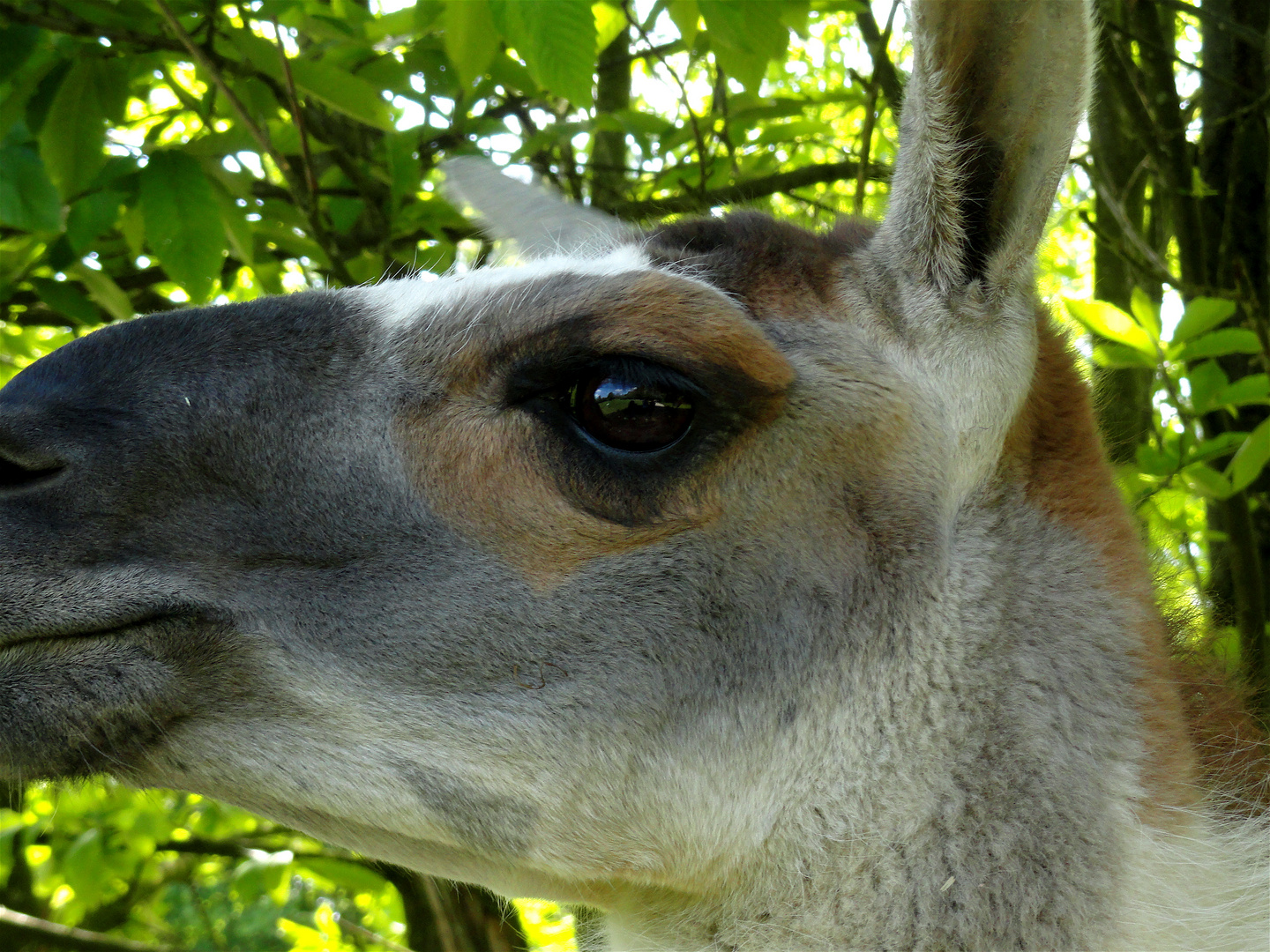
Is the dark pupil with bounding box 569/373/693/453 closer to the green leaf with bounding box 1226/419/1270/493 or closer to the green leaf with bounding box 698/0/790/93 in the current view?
the green leaf with bounding box 698/0/790/93

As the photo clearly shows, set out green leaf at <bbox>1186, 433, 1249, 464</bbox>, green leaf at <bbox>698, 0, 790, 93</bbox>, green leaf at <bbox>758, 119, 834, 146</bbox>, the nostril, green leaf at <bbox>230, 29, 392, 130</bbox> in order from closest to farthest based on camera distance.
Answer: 1. the nostril
2. green leaf at <bbox>698, 0, 790, 93</bbox>
3. green leaf at <bbox>230, 29, 392, 130</bbox>
4. green leaf at <bbox>1186, 433, 1249, 464</bbox>
5. green leaf at <bbox>758, 119, 834, 146</bbox>

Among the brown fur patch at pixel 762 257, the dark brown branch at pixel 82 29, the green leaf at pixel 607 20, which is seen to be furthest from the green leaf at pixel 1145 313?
the dark brown branch at pixel 82 29

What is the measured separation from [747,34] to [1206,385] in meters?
1.85

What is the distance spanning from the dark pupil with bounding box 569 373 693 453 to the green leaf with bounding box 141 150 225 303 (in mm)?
1648

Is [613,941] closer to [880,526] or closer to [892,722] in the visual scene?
[892,722]

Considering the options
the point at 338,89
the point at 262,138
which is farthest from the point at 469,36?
the point at 262,138

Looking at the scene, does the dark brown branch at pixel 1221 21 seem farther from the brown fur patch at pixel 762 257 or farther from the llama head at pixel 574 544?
the llama head at pixel 574 544

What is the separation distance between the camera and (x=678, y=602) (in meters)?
2.30

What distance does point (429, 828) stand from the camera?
7.48 feet

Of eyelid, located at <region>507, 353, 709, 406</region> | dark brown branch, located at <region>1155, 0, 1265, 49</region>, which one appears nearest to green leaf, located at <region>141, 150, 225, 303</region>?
eyelid, located at <region>507, 353, 709, 406</region>

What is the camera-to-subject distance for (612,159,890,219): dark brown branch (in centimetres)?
515

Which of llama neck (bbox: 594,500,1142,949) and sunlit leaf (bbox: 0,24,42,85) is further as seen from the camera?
sunlit leaf (bbox: 0,24,42,85)

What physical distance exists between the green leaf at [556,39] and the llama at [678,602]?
1.96ft

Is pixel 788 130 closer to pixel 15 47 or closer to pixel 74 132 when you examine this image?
pixel 74 132
